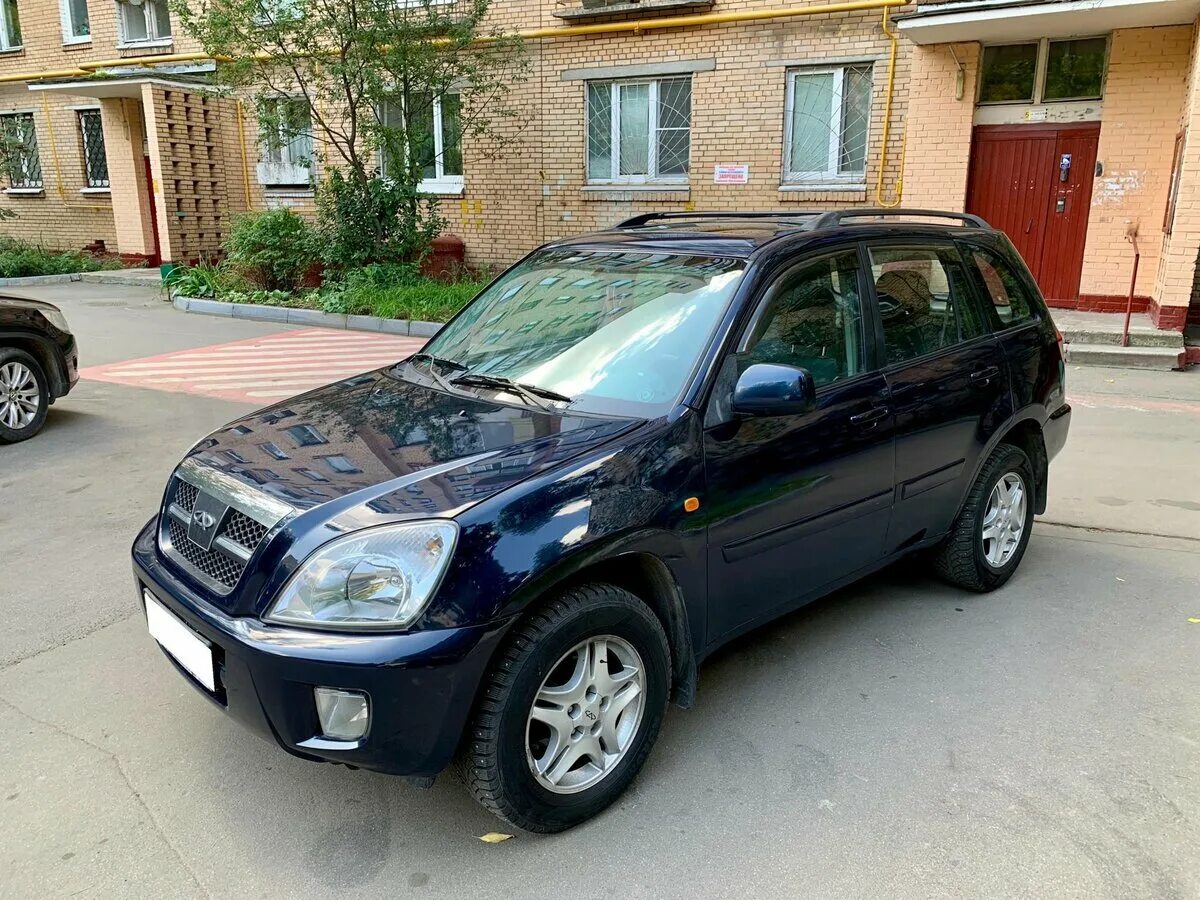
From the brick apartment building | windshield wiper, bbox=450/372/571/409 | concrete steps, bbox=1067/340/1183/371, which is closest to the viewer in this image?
windshield wiper, bbox=450/372/571/409

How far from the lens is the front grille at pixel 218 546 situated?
2.68 metres

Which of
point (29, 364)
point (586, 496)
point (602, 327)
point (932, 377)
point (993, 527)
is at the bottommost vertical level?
point (993, 527)

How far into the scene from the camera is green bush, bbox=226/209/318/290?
49.3 feet

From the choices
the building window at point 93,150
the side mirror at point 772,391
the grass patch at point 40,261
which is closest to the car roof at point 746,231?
the side mirror at point 772,391

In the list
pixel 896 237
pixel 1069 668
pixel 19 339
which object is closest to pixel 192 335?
pixel 19 339

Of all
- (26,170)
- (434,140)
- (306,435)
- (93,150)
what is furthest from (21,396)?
(26,170)

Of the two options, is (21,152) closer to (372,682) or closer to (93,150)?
(93,150)

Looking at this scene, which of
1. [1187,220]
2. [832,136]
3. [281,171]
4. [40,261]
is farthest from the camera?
[40,261]

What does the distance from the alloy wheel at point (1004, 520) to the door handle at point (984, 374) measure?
1.66 ft

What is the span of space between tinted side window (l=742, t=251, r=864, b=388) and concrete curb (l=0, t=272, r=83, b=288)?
17849mm

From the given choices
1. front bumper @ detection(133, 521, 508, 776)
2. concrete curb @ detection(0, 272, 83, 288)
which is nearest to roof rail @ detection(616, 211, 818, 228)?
front bumper @ detection(133, 521, 508, 776)

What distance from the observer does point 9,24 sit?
20.9 metres

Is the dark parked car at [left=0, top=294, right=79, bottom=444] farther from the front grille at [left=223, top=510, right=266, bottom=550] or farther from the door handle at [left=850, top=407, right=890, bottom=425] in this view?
the door handle at [left=850, top=407, right=890, bottom=425]

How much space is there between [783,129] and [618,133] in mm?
2733
